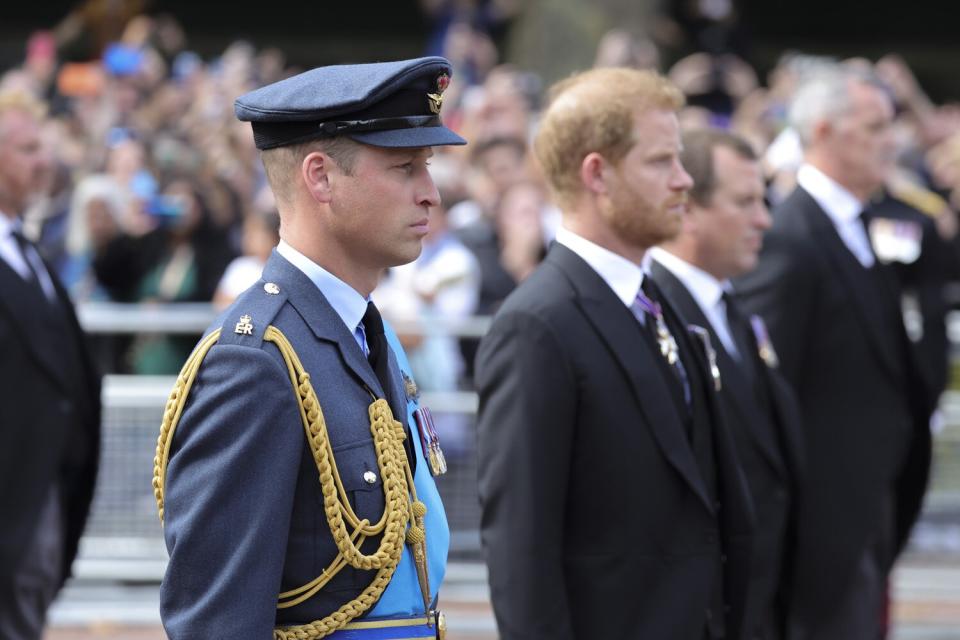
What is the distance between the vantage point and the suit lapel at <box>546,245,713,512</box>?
4.32 meters

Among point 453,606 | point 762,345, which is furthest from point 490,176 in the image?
point 762,345

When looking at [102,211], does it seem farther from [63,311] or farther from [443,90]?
[443,90]

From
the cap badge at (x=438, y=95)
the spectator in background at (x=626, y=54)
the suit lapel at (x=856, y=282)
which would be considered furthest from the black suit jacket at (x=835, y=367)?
the spectator in background at (x=626, y=54)

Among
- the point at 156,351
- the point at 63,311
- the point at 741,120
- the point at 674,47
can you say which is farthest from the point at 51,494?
the point at 674,47

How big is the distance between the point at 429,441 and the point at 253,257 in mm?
5384

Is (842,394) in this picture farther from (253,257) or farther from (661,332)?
(253,257)

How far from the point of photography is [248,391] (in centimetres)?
300

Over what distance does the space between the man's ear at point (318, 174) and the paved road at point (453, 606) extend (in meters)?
5.63

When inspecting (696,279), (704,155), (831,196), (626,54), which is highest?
(704,155)

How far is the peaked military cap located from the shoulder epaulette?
274 mm

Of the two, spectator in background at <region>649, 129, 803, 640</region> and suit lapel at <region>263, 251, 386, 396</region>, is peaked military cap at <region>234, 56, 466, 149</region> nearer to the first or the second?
suit lapel at <region>263, 251, 386, 396</region>

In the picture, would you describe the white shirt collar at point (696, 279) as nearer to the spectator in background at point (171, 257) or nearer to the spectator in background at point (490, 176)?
the spectator in background at point (490, 176)

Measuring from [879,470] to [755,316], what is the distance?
0.73 meters

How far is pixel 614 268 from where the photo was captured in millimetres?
4547
